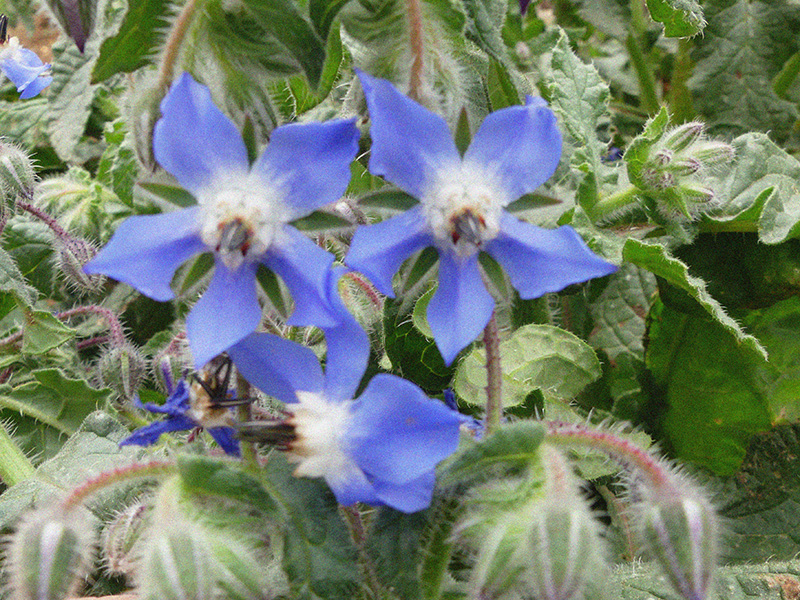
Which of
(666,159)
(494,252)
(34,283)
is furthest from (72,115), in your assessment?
(494,252)

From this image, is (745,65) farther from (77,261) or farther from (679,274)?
(77,261)

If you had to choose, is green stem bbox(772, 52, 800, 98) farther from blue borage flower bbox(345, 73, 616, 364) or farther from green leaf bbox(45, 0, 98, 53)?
green leaf bbox(45, 0, 98, 53)

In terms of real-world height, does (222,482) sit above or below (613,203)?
above

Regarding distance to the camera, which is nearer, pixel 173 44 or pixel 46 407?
pixel 173 44

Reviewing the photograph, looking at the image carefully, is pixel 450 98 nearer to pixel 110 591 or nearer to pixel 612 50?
pixel 110 591

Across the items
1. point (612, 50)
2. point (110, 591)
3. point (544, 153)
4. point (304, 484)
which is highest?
point (544, 153)

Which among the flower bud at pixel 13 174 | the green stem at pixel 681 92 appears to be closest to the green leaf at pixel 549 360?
the flower bud at pixel 13 174

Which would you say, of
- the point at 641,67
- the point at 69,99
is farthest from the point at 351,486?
the point at 641,67
